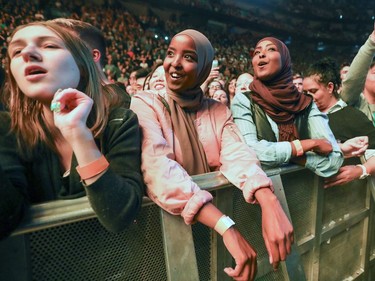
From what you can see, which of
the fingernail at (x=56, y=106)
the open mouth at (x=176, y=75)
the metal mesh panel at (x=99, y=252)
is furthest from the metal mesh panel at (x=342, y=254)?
the fingernail at (x=56, y=106)

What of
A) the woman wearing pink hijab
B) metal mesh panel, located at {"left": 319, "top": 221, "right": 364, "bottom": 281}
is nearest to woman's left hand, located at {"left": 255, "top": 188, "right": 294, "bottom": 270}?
the woman wearing pink hijab

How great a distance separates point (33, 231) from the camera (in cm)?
86

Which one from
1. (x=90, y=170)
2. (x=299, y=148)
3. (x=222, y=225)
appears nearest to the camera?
(x=90, y=170)

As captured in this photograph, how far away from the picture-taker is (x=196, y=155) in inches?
54.0

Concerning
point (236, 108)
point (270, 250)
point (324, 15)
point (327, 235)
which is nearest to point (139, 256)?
point (270, 250)

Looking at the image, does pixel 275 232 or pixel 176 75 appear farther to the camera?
pixel 176 75

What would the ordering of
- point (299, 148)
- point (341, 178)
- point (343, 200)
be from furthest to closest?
point (343, 200) < point (341, 178) < point (299, 148)

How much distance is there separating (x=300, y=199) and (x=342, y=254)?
2.42 ft

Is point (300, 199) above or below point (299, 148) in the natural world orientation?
below

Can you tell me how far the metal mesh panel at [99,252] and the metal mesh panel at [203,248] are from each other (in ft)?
0.59

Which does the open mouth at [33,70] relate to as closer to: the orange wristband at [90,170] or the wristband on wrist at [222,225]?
the orange wristband at [90,170]

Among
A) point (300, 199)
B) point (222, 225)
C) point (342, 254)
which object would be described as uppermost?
point (222, 225)

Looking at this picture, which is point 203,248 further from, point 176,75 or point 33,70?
point 33,70

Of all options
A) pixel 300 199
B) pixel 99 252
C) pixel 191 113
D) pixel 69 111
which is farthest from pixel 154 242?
pixel 300 199
